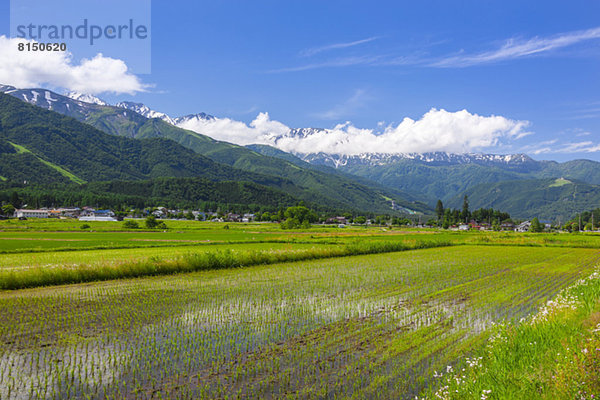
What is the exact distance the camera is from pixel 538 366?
26.3 feet

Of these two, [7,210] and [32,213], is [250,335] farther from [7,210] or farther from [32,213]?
[32,213]

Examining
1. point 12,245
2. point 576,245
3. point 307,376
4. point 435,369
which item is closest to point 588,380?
point 435,369

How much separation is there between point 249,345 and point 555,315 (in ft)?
29.8

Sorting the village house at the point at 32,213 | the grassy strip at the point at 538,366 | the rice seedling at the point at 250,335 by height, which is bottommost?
the rice seedling at the point at 250,335

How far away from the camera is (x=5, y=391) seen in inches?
343

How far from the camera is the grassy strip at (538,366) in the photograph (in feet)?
21.5

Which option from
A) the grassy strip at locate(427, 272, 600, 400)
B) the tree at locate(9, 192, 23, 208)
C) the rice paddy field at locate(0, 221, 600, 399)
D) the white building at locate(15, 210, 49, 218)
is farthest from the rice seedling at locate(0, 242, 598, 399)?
the tree at locate(9, 192, 23, 208)

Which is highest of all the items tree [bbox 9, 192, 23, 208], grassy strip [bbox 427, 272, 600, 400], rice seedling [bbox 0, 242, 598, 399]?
tree [bbox 9, 192, 23, 208]

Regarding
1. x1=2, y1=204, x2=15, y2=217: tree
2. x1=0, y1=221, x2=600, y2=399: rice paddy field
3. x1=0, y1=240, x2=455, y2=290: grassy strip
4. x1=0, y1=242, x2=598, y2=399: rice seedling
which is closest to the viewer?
x1=0, y1=221, x2=600, y2=399: rice paddy field

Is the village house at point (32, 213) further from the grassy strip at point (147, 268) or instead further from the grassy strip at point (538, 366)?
the grassy strip at point (538, 366)

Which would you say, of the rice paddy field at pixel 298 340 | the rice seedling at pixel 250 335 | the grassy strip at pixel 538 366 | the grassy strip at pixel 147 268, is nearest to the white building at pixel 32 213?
the grassy strip at pixel 147 268

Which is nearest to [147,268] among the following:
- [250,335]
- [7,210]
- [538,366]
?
[250,335]

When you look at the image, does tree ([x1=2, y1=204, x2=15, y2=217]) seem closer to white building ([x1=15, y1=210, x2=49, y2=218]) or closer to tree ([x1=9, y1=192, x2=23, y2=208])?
white building ([x1=15, y1=210, x2=49, y2=218])

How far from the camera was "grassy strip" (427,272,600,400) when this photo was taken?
21.5 feet
